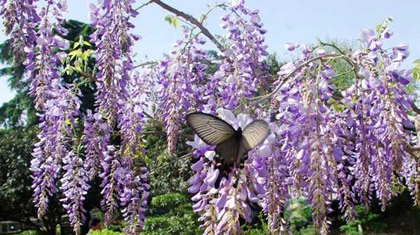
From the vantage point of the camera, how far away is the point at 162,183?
11.3m

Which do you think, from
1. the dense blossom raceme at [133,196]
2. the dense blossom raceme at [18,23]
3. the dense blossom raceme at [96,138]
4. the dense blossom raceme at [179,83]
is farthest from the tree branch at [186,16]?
the dense blossom raceme at [133,196]

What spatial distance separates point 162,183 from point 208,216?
9470mm

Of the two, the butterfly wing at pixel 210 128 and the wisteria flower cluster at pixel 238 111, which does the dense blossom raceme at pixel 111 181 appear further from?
the butterfly wing at pixel 210 128

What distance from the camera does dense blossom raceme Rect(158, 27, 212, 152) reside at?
3.40 meters

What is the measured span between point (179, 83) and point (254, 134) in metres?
1.90

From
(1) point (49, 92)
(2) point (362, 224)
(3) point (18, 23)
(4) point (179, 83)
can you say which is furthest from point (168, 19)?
(2) point (362, 224)

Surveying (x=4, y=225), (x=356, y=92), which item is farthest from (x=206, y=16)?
(x=4, y=225)

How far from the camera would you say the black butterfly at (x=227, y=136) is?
1968 millimetres

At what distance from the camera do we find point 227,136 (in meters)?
2.02

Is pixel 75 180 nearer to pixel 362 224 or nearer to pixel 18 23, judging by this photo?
pixel 18 23

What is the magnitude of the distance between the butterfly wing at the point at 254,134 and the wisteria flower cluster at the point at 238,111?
0.11 meters

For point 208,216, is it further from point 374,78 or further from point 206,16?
point 206,16

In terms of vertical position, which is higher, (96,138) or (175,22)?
(175,22)

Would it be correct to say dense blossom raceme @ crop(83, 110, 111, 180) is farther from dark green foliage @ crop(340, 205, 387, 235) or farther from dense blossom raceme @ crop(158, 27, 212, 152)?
dark green foliage @ crop(340, 205, 387, 235)
